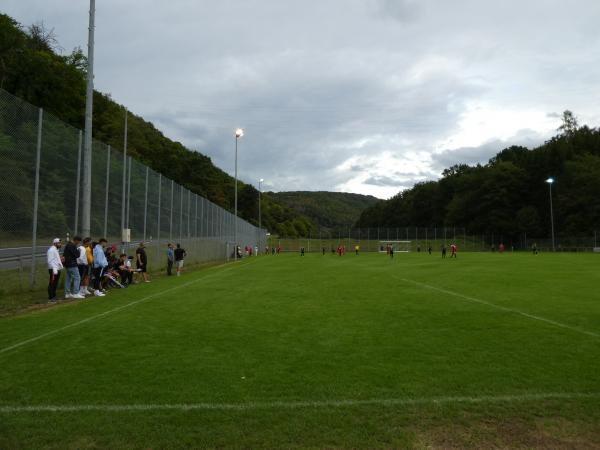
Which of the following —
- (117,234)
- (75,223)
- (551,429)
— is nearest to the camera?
(551,429)

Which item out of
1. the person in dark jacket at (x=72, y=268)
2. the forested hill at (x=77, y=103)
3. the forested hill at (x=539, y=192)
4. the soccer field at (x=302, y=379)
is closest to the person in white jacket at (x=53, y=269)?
the person in dark jacket at (x=72, y=268)

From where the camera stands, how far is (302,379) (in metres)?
5.41

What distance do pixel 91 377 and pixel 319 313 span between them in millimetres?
5520

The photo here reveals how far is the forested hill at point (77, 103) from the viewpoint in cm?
5125

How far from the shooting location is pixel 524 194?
103 metres

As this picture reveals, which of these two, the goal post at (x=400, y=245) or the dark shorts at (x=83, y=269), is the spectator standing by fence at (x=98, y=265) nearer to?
the dark shorts at (x=83, y=269)

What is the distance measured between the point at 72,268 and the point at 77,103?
54.9m

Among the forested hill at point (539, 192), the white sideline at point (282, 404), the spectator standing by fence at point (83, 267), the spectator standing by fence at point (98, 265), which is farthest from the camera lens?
the forested hill at point (539, 192)

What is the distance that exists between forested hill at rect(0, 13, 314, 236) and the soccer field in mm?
50714

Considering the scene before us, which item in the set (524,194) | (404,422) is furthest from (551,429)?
(524,194)

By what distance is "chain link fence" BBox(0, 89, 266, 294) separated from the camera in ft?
43.8

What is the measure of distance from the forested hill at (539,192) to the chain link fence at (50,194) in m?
82.0

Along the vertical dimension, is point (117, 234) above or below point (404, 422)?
above

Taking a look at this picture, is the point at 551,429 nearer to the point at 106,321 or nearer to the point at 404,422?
the point at 404,422
